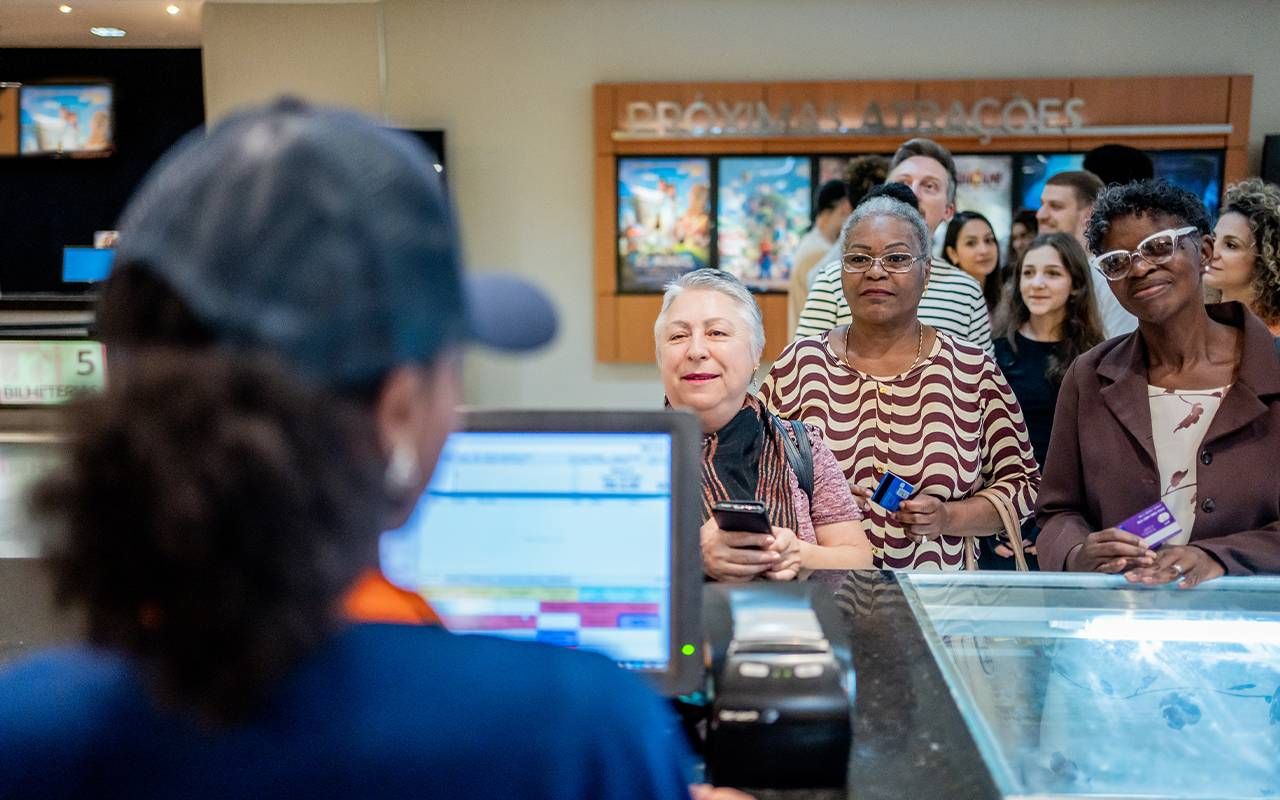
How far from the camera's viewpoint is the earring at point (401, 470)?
1.87ft

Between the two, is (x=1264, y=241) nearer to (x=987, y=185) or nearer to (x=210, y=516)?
(x=210, y=516)

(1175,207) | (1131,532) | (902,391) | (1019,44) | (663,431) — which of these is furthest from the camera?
(1019,44)

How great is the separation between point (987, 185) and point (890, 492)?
587 centimetres

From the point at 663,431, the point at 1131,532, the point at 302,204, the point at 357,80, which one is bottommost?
the point at 1131,532

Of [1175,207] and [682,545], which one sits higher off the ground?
[1175,207]

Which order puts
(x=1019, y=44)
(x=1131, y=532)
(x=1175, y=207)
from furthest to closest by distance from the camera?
1. (x=1019, y=44)
2. (x=1175, y=207)
3. (x=1131, y=532)

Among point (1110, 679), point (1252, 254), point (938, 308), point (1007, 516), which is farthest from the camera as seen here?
point (1252, 254)

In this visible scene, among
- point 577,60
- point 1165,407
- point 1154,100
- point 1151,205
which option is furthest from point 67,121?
point 1165,407

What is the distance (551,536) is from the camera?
1.21 metres

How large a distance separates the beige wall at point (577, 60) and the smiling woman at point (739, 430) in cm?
585

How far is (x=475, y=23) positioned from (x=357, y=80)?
993 mm

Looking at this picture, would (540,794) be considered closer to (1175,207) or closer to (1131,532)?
(1131,532)

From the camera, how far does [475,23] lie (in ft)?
25.7

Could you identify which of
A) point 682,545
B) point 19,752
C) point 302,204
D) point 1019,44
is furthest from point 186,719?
point 1019,44
